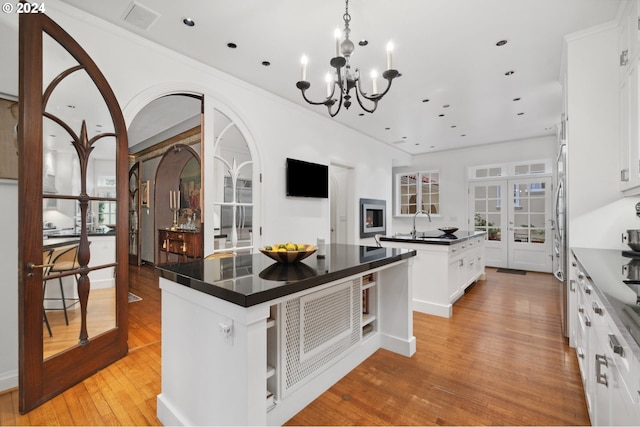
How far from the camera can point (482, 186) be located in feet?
22.6

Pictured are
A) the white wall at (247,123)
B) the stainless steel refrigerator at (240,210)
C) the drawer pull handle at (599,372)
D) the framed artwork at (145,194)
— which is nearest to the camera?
the drawer pull handle at (599,372)

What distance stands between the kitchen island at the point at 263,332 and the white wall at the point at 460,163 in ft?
18.1

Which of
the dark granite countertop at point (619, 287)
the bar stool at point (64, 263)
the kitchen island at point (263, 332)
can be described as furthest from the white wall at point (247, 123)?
the dark granite countertop at point (619, 287)

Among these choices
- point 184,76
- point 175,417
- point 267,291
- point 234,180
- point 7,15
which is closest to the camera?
point 267,291

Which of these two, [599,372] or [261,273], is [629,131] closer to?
[599,372]

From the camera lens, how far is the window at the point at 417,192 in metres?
7.60

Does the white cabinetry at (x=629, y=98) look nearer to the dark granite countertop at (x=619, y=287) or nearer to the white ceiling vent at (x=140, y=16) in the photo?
the dark granite countertop at (x=619, y=287)

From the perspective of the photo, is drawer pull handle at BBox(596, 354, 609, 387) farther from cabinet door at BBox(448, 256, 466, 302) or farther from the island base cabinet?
cabinet door at BBox(448, 256, 466, 302)

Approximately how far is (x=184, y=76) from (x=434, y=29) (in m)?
2.51

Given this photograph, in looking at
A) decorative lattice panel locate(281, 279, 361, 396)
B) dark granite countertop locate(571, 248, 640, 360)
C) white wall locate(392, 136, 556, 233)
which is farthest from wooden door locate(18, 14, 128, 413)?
white wall locate(392, 136, 556, 233)

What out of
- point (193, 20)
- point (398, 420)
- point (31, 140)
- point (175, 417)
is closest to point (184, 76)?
point (193, 20)

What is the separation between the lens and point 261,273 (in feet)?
5.07

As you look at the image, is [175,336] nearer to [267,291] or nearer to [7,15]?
[267,291]

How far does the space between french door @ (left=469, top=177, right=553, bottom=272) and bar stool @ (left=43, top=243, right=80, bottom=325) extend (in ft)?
24.0
